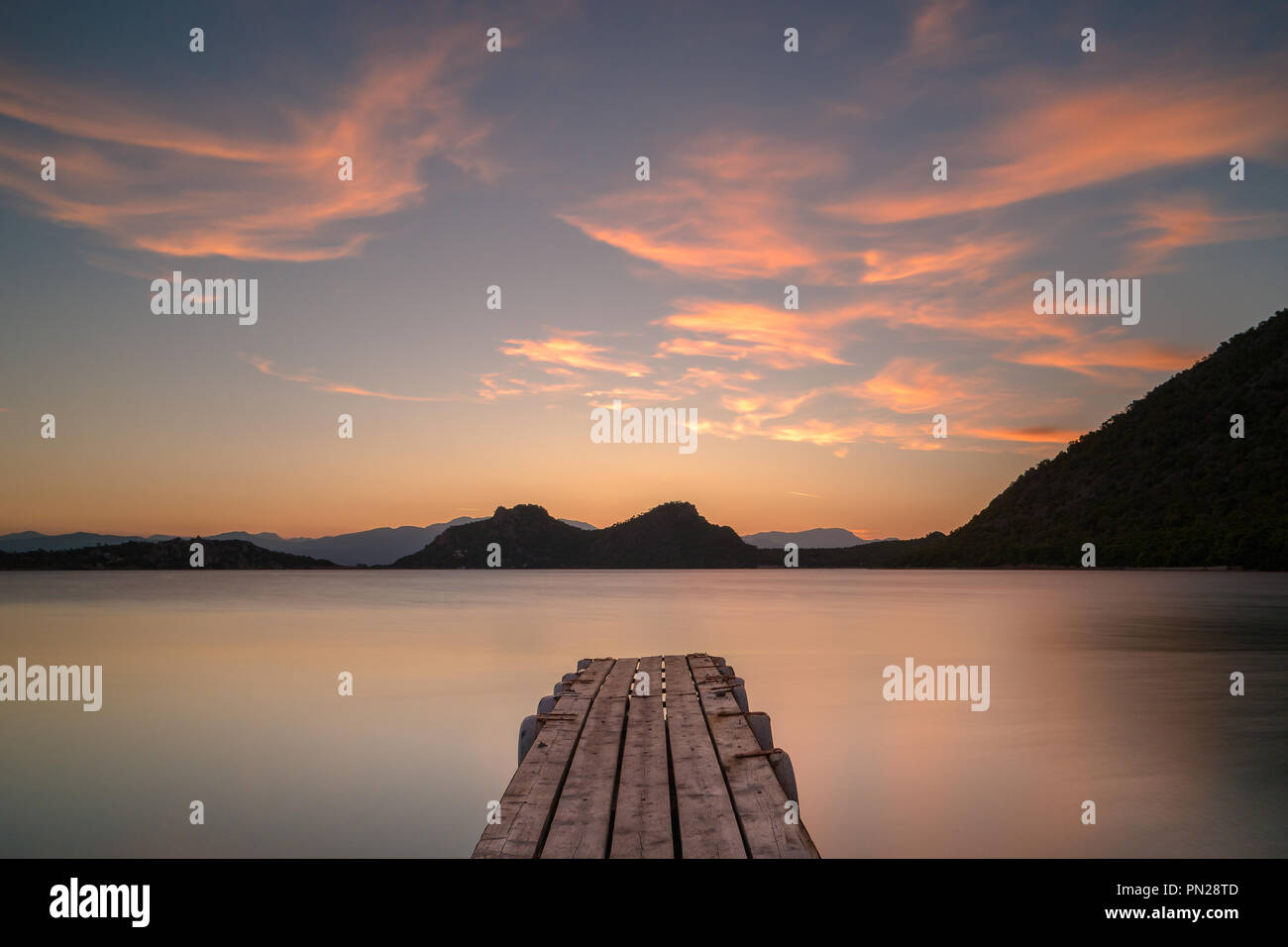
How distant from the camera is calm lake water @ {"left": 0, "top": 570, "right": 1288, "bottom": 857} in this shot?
7.57m

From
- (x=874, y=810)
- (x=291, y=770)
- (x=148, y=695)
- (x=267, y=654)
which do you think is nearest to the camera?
(x=874, y=810)

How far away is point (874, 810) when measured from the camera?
26.7 feet

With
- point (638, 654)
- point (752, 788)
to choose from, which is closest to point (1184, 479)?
point (638, 654)

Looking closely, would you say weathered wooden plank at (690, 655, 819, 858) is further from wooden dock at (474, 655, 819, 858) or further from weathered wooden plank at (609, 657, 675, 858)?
weathered wooden plank at (609, 657, 675, 858)

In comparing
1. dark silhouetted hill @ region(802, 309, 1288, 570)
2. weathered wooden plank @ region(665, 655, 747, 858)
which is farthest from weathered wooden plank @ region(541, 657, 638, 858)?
dark silhouetted hill @ region(802, 309, 1288, 570)

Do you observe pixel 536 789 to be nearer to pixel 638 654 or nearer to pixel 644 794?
pixel 644 794

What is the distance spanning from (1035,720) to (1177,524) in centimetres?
7218

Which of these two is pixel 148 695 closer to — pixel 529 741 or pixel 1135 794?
pixel 529 741

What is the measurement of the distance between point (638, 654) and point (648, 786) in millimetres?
16889

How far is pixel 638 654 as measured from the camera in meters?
21.9

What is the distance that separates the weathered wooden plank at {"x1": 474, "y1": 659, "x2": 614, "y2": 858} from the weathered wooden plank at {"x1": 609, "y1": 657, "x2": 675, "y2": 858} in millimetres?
400
